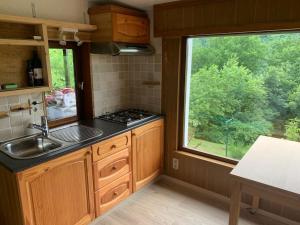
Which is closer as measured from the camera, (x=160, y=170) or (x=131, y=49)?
(x=131, y=49)

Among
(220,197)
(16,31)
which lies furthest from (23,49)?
(220,197)

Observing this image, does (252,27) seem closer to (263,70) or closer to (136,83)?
(263,70)

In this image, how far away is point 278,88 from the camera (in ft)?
7.09

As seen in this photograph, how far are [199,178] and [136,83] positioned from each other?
143 cm

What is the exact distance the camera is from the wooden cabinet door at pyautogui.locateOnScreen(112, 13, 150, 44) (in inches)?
92.1

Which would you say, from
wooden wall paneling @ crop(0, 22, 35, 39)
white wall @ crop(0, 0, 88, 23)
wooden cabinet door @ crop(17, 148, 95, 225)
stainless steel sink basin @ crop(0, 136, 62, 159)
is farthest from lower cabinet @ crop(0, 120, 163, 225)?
white wall @ crop(0, 0, 88, 23)

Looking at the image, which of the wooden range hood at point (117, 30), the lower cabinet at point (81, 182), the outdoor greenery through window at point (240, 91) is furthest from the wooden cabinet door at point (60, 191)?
the outdoor greenery through window at point (240, 91)

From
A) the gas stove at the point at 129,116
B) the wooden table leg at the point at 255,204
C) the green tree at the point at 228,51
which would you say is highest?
the green tree at the point at 228,51

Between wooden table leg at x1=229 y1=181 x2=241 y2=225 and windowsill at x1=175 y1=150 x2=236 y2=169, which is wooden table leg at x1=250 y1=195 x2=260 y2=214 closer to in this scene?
windowsill at x1=175 y1=150 x2=236 y2=169

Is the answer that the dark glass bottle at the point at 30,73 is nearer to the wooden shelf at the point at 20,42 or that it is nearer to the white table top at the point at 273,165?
the wooden shelf at the point at 20,42

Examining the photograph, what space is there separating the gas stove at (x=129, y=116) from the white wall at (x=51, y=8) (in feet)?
3.55

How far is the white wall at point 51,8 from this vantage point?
1869mm

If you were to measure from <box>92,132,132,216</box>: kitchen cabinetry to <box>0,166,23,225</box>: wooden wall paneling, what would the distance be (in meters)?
0.63

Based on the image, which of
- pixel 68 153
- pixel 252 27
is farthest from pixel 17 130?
pixel 252 27
